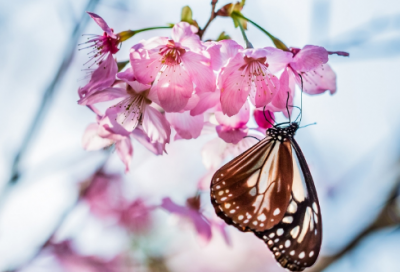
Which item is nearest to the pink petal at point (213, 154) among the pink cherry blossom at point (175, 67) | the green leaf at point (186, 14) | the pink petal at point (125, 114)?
the pink petal at point (125, 114)

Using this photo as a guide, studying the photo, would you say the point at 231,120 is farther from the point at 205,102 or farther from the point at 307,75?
the point at 307,75

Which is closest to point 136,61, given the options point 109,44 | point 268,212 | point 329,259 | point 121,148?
point 109,44

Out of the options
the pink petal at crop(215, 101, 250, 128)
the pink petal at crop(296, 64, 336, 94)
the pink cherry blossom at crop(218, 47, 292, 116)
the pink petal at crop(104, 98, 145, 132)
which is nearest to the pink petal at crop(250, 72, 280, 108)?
the pink cherry blossom at crop(218, 47, 292, 116)

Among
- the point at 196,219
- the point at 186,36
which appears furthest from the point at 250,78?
the point at 196,219

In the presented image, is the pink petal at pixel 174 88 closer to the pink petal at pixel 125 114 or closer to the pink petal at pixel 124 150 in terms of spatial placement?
the pink petal at pixel 125 114

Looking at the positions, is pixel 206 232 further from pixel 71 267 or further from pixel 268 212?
pixel 71 267

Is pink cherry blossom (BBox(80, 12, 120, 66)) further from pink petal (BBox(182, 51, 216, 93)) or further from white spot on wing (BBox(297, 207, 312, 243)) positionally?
white spot on wing (BBox(297, 207, 312, 243))
